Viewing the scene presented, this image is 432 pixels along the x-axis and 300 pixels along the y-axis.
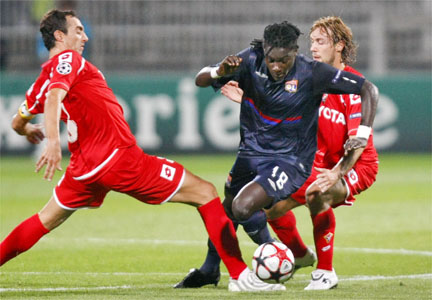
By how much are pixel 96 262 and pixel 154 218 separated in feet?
11.5

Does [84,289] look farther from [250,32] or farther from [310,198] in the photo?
[250,32]

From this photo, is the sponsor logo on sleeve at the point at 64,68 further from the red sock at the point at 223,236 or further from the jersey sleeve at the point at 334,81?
the jersey sleeve at the point at 334,81

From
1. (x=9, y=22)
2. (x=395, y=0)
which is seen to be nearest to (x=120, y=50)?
(x=9, y=22)

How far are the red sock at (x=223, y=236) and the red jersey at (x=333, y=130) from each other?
3.95 feet

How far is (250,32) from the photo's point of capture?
19938 millimetres

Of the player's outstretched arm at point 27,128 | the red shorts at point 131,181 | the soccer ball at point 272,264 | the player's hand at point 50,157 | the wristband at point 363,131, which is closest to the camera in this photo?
the player's hand at point 50,157

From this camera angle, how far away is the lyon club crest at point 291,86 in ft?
21.7

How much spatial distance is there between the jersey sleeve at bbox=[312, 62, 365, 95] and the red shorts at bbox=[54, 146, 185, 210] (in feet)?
3.79

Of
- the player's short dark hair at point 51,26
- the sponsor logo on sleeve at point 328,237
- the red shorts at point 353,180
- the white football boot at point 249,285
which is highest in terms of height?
the player's short dark hair at point 51,26

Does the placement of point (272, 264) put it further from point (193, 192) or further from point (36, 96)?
point (36, 96)

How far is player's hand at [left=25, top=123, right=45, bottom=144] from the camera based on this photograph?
23.4 ft

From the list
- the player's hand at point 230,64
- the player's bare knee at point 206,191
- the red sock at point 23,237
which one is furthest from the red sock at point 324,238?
the red sock at point 23,237

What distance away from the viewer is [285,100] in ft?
21.8

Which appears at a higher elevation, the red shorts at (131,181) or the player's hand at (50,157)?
the player's hand at (50,157)
